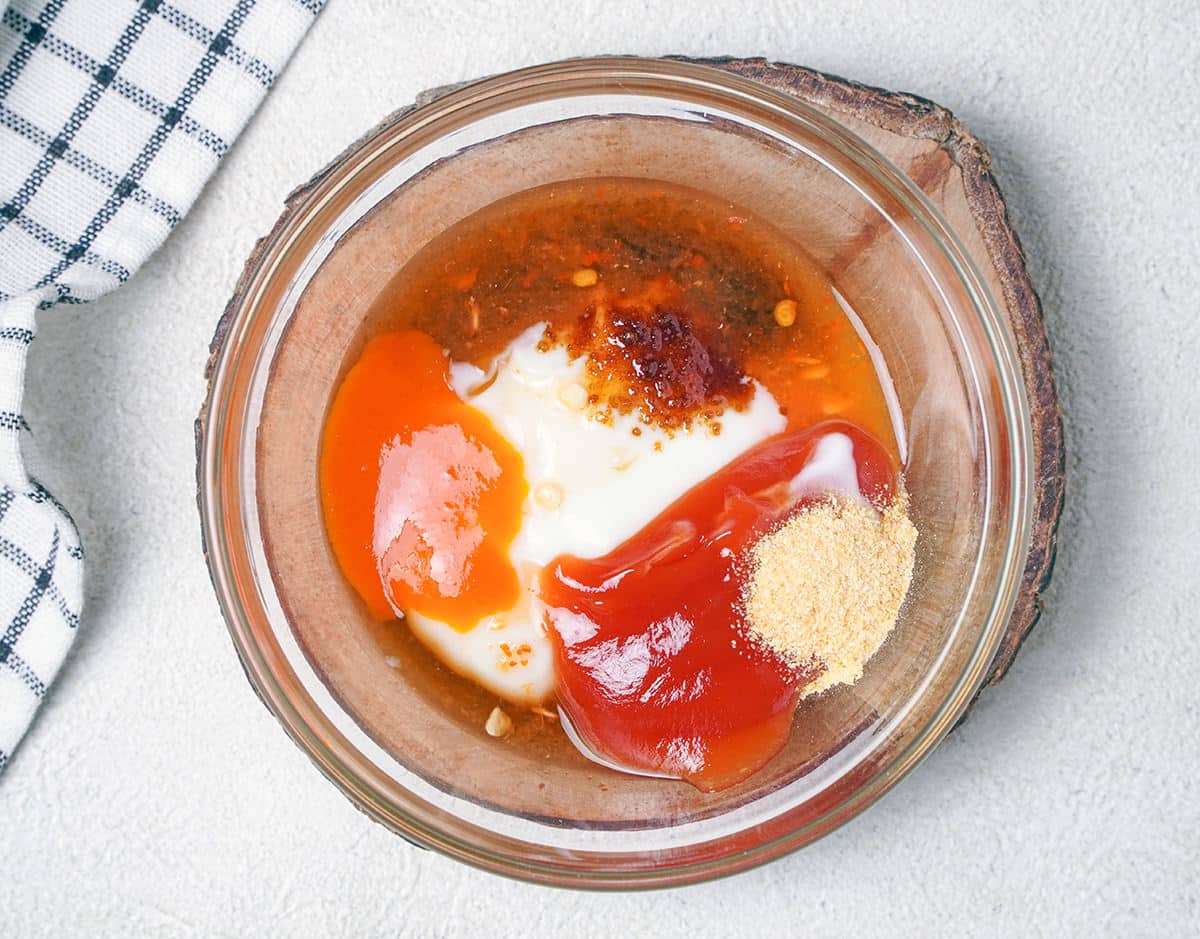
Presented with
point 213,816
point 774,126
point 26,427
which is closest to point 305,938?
point 213,816

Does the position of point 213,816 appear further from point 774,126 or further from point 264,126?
point 774,126

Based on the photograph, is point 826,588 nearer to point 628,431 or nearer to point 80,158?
point 628,431

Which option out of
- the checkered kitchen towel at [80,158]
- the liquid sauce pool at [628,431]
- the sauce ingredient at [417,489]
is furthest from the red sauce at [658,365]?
the checkered kitchen towel at [80,158]

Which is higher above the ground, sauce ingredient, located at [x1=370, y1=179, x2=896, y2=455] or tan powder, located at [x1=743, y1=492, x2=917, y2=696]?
sauce ingredient, located at [x1=370, y1=179, x2=896, y2=455]

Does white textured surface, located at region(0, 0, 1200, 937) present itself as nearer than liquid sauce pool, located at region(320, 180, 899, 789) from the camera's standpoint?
No

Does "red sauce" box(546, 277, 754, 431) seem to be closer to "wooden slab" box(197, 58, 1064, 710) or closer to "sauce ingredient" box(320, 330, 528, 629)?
"sauce ingredient" box(320, 330, 528, 629)

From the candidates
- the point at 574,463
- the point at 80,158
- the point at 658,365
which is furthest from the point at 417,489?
the point at 80,158

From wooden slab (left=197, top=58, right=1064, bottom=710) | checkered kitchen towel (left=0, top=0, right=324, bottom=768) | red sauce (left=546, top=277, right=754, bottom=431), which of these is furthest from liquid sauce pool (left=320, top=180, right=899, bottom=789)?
checkered kitchen towel (left=0, top=0, right=324, bottom=768)
